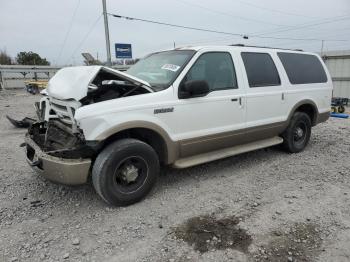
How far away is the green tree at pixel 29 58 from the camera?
44.2 meters

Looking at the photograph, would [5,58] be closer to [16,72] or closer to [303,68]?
[16,72]

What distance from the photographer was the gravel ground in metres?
2.88

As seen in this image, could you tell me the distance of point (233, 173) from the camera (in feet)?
15.9

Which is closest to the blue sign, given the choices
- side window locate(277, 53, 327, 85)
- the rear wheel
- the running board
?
the rear wheel

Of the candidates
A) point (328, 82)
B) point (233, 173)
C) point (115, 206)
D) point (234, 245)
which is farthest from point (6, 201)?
point (328, 82)

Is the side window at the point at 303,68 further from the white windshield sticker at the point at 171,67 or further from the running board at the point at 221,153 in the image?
the white windshield sticker at the point at 171,67

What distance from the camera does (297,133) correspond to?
234 inches

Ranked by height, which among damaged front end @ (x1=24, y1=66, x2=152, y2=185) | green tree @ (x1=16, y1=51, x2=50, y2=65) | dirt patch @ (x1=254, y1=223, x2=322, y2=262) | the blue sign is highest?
green tree @ (x1=16, y1=51, x2=50, y2=65)

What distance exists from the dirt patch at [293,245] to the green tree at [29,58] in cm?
4712

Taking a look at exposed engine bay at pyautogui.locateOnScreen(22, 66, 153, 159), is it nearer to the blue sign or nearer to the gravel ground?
the gravel ground

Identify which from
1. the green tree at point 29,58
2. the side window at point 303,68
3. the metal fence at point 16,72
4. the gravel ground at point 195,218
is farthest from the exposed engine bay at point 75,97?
the green tree at point 29,58

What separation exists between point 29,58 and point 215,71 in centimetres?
4686

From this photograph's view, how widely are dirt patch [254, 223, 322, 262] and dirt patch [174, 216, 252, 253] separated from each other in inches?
8.1

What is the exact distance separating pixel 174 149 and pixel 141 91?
885 mm
